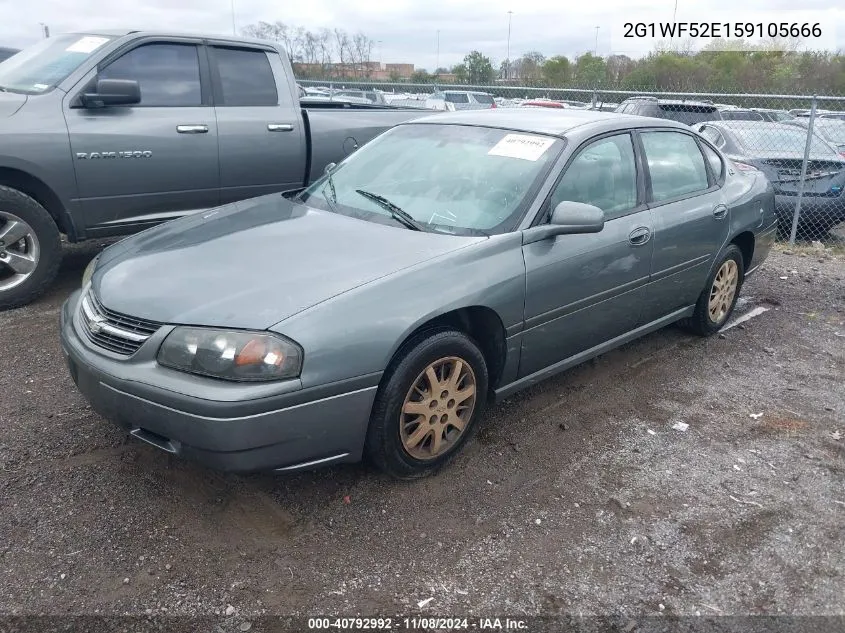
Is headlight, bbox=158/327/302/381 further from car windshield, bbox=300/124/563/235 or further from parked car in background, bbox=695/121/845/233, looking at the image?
parked car in background, bbox=695/121/845/233

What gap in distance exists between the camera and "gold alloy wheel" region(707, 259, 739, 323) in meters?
5.08

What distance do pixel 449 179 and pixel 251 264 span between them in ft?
3.93

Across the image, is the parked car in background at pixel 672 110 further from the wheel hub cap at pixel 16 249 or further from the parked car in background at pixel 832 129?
the wheel hub cap at pixel 16 249

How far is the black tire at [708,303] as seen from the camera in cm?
495

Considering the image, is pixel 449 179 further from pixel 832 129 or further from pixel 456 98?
pixel 456 98

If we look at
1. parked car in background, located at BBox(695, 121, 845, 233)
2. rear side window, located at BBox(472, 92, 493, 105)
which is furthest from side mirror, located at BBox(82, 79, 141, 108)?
rear side window, located at BBox(472, 92, 493, 105)

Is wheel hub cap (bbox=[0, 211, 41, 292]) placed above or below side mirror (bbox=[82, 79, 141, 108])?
below

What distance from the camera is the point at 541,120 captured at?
161 inches

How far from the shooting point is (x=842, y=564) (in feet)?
9.39

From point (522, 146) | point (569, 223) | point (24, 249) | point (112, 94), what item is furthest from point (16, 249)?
point (569, 223)

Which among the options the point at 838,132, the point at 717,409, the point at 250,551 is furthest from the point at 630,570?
the point at 838,132

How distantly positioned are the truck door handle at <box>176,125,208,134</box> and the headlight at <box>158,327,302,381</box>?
10.9 feet

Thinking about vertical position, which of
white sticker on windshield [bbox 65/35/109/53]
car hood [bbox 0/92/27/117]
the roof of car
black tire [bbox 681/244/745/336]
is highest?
white sticker on windshield [bbox 65/35/109/53]

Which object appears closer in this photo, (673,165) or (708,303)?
(673,165)
